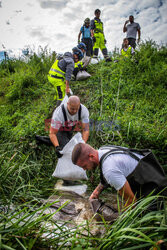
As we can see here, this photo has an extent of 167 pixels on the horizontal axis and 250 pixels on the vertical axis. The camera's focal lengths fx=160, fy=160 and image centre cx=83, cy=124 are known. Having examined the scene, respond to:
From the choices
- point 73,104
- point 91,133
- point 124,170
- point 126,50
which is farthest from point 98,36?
point 124,170

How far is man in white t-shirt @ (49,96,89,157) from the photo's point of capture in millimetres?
2627

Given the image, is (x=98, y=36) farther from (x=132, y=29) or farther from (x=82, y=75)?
(x=82, y=75)

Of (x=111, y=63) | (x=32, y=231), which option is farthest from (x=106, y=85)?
(x=32, y=231)

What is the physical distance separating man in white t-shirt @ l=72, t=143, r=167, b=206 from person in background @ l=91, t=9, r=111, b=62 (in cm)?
535

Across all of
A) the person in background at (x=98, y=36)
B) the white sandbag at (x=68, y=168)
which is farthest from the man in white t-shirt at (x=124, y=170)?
the person in background at (x=98, y=36)

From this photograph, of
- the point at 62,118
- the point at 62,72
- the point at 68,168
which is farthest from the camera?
the point at 62,72

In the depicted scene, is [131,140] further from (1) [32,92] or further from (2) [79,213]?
(1) [32,92]

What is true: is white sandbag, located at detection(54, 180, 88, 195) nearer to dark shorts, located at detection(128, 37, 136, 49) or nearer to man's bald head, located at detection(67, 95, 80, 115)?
man's bald head, located at detection(67, 95, 80, 115)

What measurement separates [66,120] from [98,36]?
4.78 metres

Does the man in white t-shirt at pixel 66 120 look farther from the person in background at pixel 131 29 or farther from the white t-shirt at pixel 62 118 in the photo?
the person in background at pixel 131 29

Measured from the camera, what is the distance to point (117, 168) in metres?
1.50

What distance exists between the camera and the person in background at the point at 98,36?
6008 mm

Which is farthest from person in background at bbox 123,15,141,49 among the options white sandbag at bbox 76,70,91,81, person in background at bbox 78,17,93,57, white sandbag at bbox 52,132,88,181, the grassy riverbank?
white sandbag at bbox 52,132,88,181

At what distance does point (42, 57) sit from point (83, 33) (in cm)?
201
